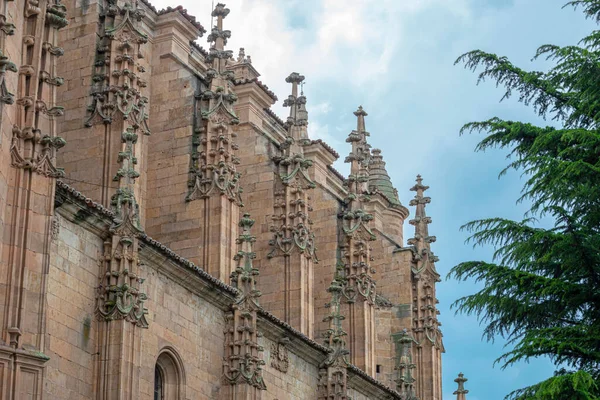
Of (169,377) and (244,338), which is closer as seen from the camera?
(169,377)

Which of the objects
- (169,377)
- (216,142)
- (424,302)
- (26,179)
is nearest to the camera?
(26,179)

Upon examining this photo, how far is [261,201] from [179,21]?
5825 millimetres

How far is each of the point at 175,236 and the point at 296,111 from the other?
8.41 metres

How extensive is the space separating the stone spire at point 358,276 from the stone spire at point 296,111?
284 cm

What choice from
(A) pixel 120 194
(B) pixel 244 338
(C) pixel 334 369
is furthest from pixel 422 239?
(A) pixel 120 194

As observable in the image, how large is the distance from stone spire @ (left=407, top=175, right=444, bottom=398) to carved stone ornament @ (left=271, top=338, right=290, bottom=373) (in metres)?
11.6

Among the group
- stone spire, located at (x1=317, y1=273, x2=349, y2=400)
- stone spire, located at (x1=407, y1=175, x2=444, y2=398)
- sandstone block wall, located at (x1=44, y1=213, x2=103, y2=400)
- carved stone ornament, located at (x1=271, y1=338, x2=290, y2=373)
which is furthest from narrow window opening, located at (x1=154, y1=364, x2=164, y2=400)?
stone spire, located at (x1=407, y1=175, x2=444, y2=398)

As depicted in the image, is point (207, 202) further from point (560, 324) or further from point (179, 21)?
point (560, 324)

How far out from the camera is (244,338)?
29.8m

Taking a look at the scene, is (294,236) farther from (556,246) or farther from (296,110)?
(556,246)

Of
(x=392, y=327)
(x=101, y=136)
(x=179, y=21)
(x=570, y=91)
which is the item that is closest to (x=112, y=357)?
(x=101, y=136)

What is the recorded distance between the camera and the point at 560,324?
2383 cm

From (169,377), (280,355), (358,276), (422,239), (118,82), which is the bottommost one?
(169,377)

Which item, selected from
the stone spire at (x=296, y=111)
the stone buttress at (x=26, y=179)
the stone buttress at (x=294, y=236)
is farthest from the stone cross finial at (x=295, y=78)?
the stone buttress at (x=26, y=179)
